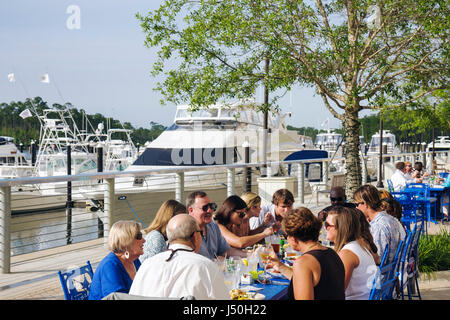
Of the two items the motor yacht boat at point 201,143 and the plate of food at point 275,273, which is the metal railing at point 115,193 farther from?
the plate of food at point 275,273

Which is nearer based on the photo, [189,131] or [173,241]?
[173,241]

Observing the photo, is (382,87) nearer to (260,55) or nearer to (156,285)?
(260,55)

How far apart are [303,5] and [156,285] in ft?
22.7

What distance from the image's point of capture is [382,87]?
917 cm

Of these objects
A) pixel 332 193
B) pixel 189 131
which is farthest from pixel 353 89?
pixel 189 131

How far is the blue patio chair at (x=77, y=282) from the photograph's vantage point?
3.19 m

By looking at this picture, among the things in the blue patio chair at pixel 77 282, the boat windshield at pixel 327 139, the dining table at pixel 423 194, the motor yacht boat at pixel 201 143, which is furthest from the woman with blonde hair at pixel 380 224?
the boat windshield at pixel 327 139

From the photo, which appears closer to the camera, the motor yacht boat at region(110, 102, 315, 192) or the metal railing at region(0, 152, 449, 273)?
the metal railing at region(0, 152, 449, 273)

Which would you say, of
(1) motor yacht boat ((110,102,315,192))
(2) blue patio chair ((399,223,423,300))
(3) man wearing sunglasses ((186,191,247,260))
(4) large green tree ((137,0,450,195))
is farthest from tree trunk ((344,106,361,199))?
(1) motor yacht boat ((110,102,315,192))

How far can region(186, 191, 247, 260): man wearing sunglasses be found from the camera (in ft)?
15.8

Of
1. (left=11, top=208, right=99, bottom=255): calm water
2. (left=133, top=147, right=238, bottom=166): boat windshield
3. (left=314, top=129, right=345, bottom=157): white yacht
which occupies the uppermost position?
(left=314, top=129, right=345, bottom=157): white yacht

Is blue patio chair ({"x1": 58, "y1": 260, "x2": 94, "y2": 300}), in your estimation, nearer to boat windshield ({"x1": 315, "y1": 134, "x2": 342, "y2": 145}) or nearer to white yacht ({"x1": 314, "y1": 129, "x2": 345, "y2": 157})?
white yacht ({"x1": 314, "y1": 129, "x2": 345, "y2": 157})

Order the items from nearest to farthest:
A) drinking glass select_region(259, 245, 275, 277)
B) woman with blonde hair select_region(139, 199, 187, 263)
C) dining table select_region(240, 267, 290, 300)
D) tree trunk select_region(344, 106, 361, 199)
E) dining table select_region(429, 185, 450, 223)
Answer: dining table select_region(240, 267, 290, 300), woman with blonde hair select_region(139, 199, 187, 263), drinking glass select_region(259, 245, 275, 277), tree trunk select_region(344, 106, 361, 199), dining table select_region(429, 185, 450, 223)

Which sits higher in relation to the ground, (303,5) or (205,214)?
(303,5)
